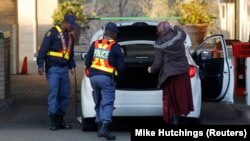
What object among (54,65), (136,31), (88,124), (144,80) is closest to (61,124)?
A: (88,124)

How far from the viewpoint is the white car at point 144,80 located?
34.9 feet

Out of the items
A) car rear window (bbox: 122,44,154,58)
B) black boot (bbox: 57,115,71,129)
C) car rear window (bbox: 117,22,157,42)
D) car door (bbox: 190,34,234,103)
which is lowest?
black boot (bbox: 57,115,71,129)

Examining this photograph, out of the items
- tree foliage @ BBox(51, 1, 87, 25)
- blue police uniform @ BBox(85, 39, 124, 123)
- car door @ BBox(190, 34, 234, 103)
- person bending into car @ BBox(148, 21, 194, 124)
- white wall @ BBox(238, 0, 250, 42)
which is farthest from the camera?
tree foliage @ BBox(51, 1, 87, 25)

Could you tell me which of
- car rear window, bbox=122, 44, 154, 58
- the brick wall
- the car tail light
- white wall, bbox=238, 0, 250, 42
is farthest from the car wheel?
white wall, bbox=238, 0, 250, 42

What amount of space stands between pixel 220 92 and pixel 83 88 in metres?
2.66

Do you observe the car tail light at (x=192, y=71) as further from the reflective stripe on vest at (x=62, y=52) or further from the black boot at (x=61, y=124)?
the black boot at (x=61, y=124)

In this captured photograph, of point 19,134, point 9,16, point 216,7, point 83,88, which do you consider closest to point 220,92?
point 83,88

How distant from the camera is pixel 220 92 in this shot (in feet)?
40.8

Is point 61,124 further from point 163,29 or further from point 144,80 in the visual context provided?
point 163,29

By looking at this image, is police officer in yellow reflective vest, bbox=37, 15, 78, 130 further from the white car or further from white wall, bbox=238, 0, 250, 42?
white wall, bbox=238, 0, 250, 42

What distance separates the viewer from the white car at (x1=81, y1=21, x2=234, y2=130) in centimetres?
1063

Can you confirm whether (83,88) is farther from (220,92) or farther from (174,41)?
(220,92)

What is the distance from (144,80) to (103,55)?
1.43 meters

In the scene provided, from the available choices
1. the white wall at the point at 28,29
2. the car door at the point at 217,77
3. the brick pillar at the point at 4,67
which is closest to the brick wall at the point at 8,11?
the white wall at the point at 28,29
